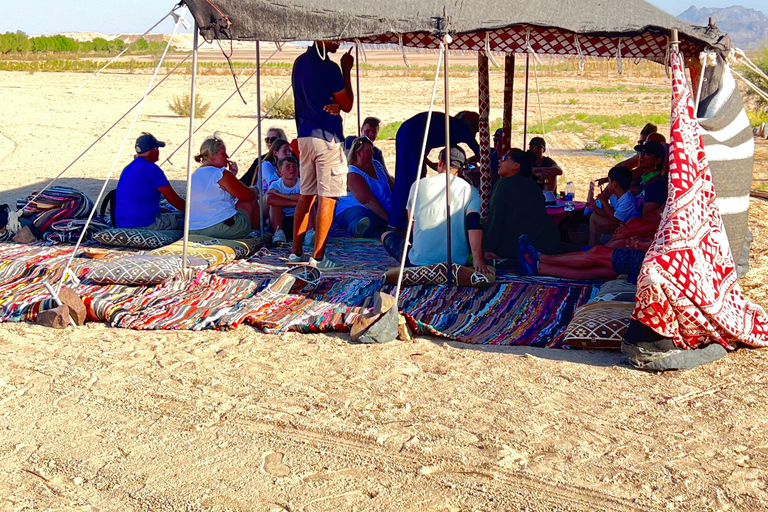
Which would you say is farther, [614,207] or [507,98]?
[507,98]

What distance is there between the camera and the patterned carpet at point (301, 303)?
525cm

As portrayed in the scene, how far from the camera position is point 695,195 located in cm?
478

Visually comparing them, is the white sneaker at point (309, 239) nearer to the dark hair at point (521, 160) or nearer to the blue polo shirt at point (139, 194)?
the blue polo shirt at point (139, 194)

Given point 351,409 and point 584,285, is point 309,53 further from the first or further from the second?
point 351,409

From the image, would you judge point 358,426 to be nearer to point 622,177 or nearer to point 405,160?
point 405,160

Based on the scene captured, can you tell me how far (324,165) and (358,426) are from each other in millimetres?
2836

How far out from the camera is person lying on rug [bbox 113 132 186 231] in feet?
22.8

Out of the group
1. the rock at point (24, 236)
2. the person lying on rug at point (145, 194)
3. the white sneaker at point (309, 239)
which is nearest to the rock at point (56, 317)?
the person lying on rug at point (145, 194)

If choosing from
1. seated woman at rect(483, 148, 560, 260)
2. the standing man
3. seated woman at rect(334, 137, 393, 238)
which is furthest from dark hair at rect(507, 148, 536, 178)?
seated woman at rect(334, 137, 393, 238)

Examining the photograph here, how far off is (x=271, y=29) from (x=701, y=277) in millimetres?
3158

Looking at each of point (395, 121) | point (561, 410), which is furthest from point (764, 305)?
point (395, 121)

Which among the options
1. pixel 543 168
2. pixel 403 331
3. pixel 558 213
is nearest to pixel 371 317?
pixel 403 331

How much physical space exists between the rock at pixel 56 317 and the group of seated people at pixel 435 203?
Answer: 1.11 metres

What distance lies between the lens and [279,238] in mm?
7250
